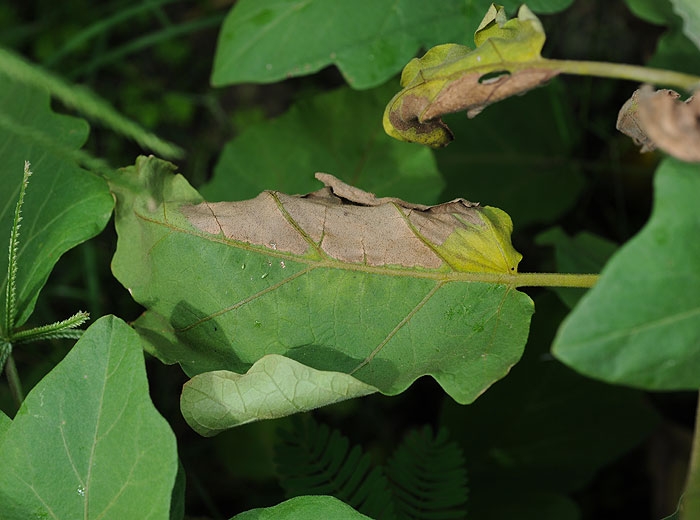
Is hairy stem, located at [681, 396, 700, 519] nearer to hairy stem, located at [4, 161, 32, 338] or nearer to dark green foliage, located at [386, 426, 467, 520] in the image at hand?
dark green foliage, located at [386, 426, 467, 520]

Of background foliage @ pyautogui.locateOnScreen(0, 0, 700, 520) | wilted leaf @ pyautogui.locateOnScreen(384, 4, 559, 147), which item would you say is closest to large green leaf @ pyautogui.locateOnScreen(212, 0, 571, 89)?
background foliage @ pyautogui.locateOnScreen(0, 0, 700, 520)

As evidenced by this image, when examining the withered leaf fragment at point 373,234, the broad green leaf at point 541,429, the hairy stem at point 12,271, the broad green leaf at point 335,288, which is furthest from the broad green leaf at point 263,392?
the broad green leaf at point 541,429

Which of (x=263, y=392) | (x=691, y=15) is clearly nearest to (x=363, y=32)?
(x=691, y=15)

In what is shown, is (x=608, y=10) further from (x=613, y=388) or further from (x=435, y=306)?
(x=435, y=306)

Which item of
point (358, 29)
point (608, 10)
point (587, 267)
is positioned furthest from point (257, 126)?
point (608, 10)

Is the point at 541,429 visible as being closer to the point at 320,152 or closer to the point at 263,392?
the point at 320,152

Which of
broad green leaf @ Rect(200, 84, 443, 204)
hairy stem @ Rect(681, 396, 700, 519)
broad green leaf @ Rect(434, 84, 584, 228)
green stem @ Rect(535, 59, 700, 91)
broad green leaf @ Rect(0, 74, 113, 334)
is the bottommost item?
broad green leaf @ Rect(434, 84, 584, 228)
